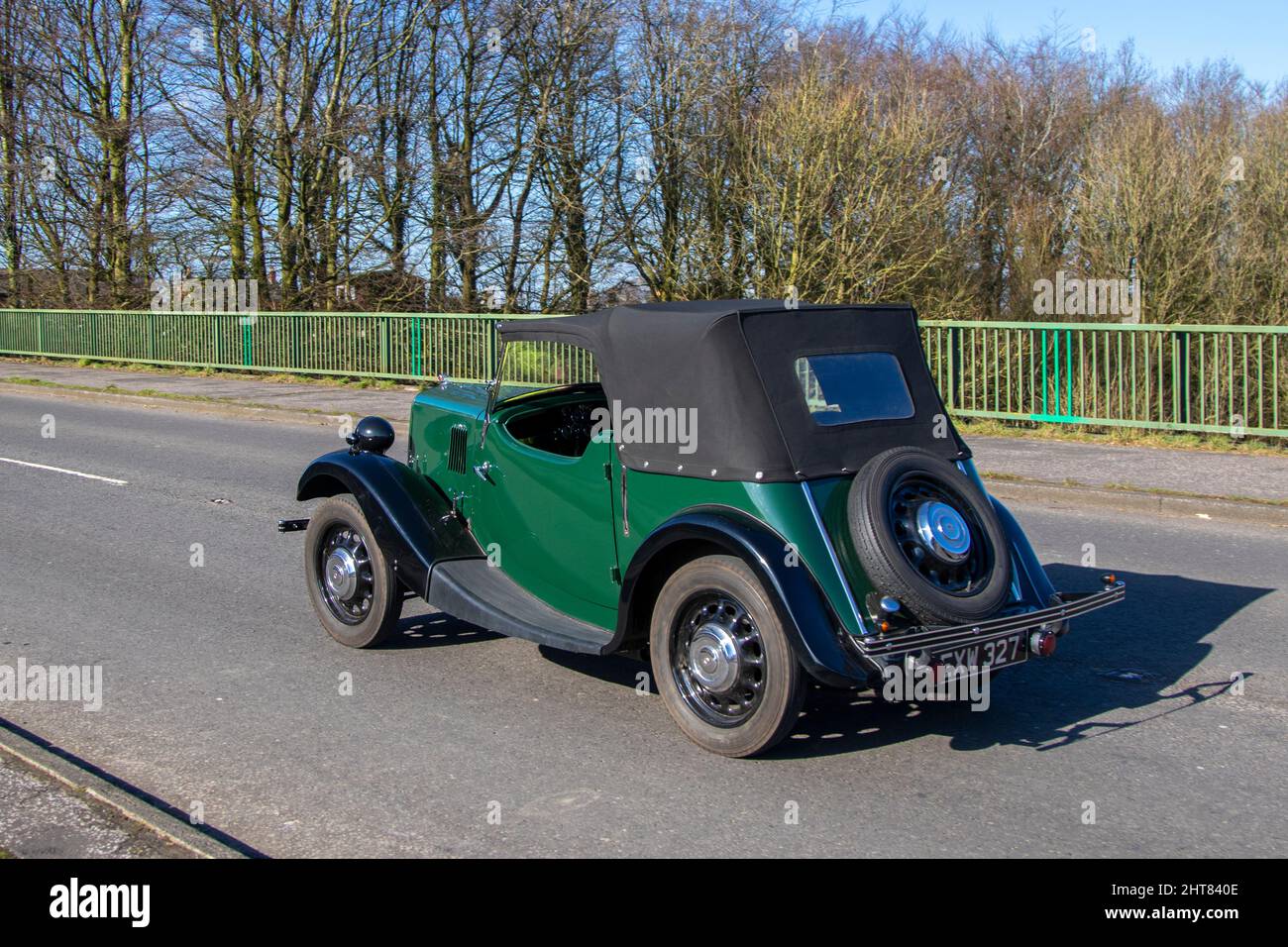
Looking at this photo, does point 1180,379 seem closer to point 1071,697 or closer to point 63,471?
point 1071,697

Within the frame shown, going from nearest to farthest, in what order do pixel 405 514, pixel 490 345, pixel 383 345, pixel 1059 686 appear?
pixel 1059 686 < pixel 405 514 < pixel 490 345 < pixel 383 345

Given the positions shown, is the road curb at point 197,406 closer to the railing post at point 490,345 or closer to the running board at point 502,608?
the railing post at point 490,345

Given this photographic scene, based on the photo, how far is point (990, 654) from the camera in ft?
15.4

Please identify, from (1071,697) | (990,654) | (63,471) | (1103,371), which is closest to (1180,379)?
(1103,371)

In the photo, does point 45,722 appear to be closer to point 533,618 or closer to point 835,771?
point 533,618

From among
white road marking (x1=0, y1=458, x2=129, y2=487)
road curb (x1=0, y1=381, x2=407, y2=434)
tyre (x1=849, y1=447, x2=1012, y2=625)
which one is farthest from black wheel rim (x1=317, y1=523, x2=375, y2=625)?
road curb (x1=0, y1=381, x2=407, y2=434)

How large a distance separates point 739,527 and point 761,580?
0.83 feet

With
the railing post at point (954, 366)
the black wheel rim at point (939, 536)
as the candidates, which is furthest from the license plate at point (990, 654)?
the railing post at point (954, 366)

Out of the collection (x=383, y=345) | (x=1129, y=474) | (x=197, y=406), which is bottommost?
(x=1129, y=474)

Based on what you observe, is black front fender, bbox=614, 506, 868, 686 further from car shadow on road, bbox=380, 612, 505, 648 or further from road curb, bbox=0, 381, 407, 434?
road curb, bbox=0, 381, 407, 434

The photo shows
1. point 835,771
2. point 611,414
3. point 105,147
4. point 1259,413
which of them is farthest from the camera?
point 105,147

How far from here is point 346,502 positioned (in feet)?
21.1
